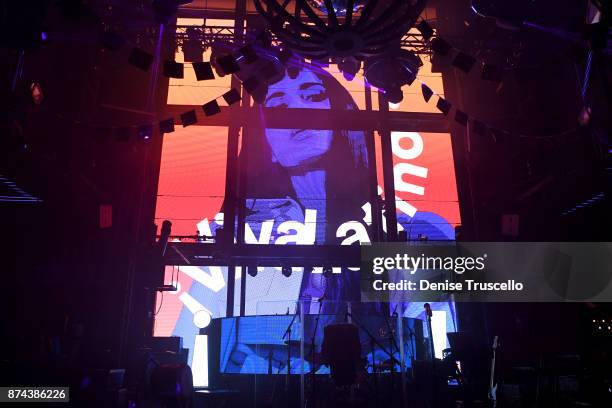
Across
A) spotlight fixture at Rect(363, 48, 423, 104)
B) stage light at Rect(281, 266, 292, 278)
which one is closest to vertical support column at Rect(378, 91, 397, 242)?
stage light at Rect(281, 266, 292, 278)

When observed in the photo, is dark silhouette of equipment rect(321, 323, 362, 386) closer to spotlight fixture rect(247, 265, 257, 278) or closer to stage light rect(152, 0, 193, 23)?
stage light rect(152, 0, 193, 23)

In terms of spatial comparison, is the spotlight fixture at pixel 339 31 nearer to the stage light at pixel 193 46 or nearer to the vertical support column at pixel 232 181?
the vertical support column at pixel 232 181

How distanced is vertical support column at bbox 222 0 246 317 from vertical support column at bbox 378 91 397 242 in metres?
2.97

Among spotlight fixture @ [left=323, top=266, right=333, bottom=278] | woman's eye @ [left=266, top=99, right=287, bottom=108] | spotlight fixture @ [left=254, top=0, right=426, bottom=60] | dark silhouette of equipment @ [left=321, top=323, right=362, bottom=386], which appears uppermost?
woman's eye @ [left=266, top=99, right=287, bottom=108]

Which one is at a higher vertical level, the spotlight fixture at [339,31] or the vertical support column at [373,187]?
the vertical support column at [373,187]

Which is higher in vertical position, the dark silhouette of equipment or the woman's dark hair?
the woman's dark hair

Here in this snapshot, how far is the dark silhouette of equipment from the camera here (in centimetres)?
468

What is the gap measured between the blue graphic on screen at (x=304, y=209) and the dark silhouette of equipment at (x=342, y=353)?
3465 mm

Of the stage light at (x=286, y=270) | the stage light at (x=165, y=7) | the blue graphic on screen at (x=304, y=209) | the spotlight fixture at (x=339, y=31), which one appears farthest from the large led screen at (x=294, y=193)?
the spotlight fixture at (x=339, y=31)

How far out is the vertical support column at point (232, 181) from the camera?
8648 millimetres

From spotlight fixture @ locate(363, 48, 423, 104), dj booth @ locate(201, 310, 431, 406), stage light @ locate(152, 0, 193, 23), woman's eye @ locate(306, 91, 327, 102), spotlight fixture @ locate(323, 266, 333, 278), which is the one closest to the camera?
stage light @ locate(152, 0, 193, 23)

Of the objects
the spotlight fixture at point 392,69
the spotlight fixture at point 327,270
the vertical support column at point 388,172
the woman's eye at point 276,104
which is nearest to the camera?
the spotlight fixture at point 392,69

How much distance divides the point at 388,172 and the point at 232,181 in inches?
123

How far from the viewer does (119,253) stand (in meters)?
8.42
